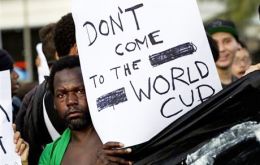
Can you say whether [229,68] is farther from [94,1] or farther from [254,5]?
[254,5]

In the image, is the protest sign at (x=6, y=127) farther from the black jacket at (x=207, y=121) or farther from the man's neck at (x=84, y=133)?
the black jacket at (x=207, y=121)

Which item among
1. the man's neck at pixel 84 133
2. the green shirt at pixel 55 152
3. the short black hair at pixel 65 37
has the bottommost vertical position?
the green shirt at pixel 55 152

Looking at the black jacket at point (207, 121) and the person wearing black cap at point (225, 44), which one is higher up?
the person wearing black cap at point (225, 44)

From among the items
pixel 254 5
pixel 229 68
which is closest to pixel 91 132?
pixel 229 68

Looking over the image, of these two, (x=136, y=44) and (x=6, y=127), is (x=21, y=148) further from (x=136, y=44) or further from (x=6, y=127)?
(x=136, y=44)

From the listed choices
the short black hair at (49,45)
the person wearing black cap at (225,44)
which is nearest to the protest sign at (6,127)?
the short black hair at (49,45)

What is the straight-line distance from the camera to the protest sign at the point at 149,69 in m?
4.76

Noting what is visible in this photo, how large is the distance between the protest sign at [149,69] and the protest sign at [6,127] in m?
0.94

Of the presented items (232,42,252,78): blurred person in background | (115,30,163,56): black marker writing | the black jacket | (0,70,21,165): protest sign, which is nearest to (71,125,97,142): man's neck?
(0,70,21,165): protest sign

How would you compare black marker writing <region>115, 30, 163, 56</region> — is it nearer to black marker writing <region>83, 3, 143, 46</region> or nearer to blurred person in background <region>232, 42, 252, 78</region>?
black marker writing <region>83, 3, 143, 46</region>

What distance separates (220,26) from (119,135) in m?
3.62

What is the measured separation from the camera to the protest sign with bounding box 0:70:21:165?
5.66 m

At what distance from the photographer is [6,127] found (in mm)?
5719

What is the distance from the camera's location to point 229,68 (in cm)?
809
